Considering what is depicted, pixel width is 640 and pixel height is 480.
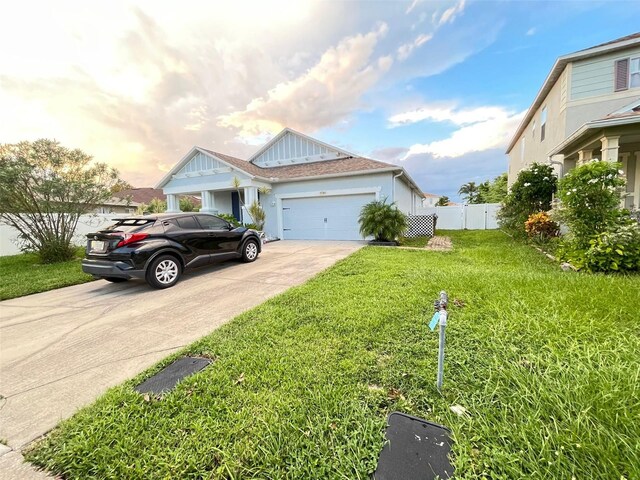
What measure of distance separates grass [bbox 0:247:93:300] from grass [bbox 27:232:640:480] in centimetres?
562

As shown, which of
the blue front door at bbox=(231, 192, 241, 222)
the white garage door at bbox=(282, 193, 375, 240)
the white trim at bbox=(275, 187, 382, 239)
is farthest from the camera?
the blue front door at bbox=(231, 192, 241, 222)

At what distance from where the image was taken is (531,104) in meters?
13.2

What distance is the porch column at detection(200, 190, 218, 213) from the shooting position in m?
14.2

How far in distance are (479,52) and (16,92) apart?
14.7 m

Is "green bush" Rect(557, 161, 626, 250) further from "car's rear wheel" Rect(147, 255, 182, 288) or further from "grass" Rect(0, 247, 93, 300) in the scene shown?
"grass" Rect(0, 247, 93, 300)

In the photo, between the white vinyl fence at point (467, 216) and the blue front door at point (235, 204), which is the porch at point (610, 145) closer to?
the white vinyl fence at point (467, 216)

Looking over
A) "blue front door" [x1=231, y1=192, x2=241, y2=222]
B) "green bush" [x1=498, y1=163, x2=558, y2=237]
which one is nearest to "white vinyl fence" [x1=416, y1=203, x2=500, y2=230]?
"green bush" [x1=498, y1=163, x2=558, y2=237]

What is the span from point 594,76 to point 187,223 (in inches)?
568

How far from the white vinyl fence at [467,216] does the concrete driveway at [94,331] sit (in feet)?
48.8

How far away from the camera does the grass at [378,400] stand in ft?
4.87

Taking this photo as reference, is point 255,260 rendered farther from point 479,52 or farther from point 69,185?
point 479,52

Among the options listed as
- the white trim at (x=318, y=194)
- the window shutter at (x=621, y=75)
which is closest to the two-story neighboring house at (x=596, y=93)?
the window shutter at (x=621, y=75)

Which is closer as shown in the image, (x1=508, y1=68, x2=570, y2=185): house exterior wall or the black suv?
the black suv

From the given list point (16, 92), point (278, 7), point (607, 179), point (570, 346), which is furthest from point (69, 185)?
point (607, 179)
